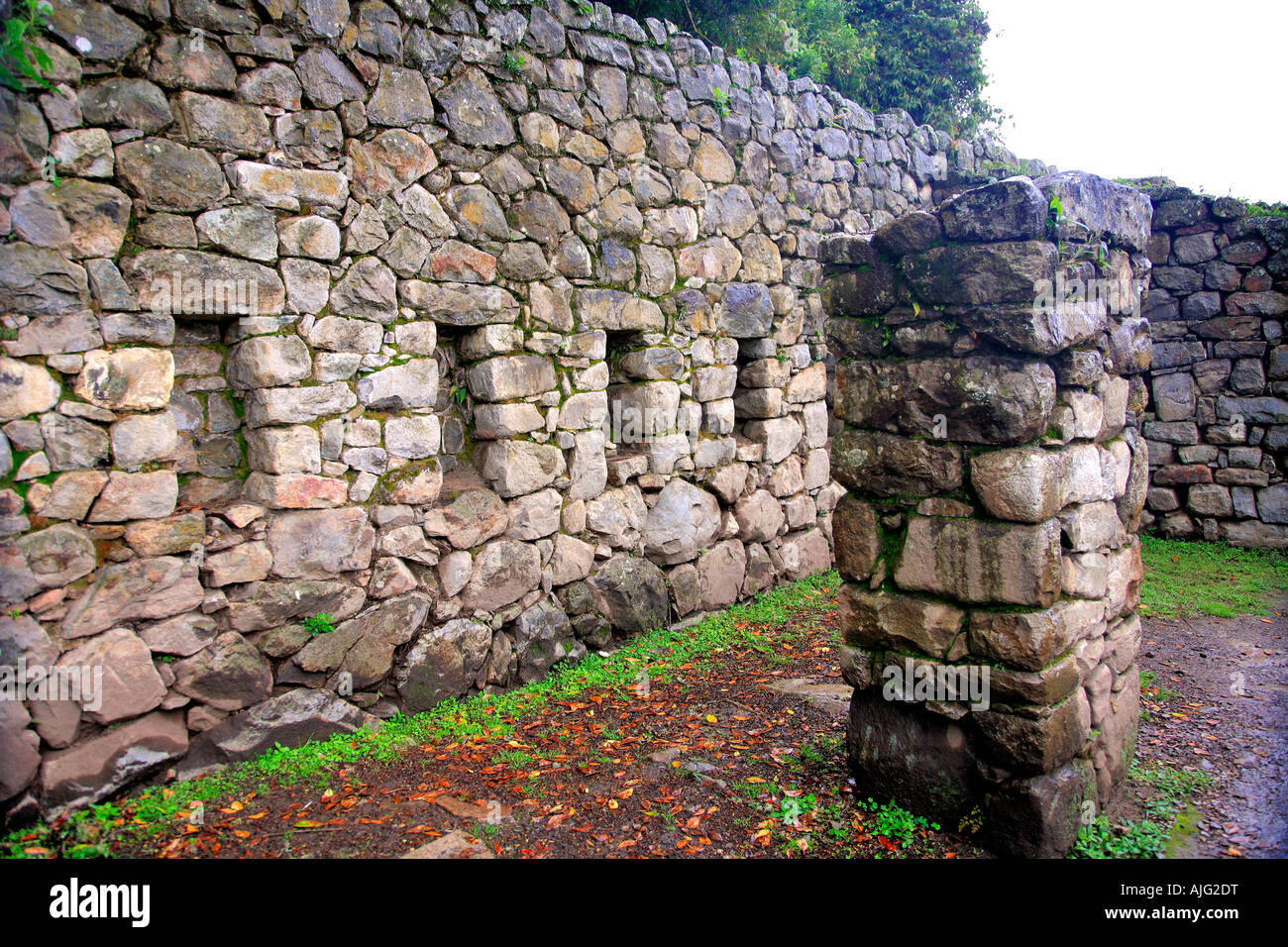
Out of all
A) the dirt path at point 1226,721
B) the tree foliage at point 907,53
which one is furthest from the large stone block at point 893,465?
the tree foliage at point 907,53

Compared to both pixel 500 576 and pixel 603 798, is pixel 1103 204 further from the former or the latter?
pixel 500 576

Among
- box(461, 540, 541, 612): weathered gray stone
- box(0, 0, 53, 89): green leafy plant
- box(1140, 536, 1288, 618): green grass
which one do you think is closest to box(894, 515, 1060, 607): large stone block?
box(461, 540, 541, 612): weathered gray stone

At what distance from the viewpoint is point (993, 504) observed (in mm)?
2988

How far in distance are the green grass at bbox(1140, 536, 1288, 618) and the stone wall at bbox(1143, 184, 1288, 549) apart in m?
0.32

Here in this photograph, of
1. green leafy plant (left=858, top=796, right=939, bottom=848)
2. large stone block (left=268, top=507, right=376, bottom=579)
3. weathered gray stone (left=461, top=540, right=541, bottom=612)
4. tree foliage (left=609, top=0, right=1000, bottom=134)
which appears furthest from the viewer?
tree foliage (left=609, top=0, right=1000, bottom=134)

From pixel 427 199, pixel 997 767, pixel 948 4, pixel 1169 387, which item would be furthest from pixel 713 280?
pixel 948 4

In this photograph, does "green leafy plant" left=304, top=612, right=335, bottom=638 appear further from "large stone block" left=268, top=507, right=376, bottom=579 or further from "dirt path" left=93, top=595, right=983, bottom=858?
"dirt path" left=93, top=595, right=983, bottom=858

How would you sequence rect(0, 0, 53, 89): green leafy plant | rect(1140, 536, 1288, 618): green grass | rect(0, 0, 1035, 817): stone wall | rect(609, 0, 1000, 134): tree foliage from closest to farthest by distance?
rect(0, 0, 53, 89): green leafy plant, rect(0, 0, 1035, 817): stone wall, rect(1140, 536, 1288, 618): green grass, rect(609, 0, 1000, 134): tree foliage

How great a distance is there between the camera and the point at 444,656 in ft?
14.4

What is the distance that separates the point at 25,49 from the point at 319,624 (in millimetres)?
2640

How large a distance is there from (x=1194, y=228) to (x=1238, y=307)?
2.80 feet

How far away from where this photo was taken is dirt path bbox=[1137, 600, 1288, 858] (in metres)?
3.04

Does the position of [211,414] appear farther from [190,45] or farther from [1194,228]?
[1194,228]

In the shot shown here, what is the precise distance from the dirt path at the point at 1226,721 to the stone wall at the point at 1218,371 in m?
2.07
